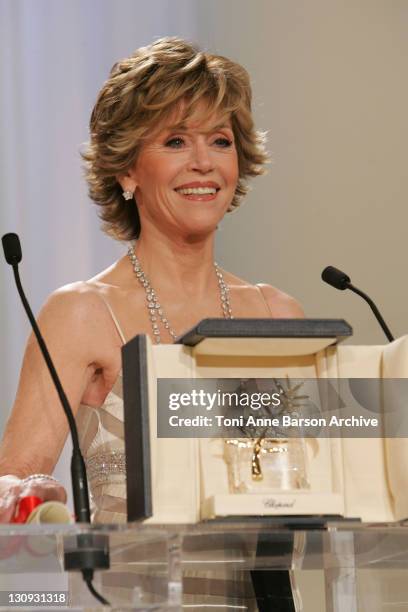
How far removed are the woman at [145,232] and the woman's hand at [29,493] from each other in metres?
0.47

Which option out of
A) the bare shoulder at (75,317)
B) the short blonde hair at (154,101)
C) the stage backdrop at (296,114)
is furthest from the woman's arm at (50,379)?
the stage backdrop at (296,114)

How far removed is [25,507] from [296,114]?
2.24 m

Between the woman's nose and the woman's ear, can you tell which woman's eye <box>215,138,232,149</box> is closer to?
the woman's nose

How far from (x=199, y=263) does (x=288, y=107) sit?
1.32 m

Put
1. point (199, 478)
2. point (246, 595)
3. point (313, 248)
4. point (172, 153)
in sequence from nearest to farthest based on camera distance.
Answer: point (199, 478)
point (246, 595)
point (172, 153)
point (313, 248)

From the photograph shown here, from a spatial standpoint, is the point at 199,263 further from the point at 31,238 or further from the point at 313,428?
the point at 31,238

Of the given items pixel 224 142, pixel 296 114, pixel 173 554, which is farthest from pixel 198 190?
pixel 296 114

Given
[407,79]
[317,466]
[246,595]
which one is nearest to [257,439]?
[317,466]

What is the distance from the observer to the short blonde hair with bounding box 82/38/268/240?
2.07 meters

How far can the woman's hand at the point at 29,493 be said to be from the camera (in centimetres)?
136

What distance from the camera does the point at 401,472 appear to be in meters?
1.34

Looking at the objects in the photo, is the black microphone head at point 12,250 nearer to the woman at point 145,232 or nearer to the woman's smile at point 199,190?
the woman at point 145,232

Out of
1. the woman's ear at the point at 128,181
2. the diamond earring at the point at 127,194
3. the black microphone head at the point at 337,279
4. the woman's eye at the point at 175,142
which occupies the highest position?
the woman's eye at the point at 175,142

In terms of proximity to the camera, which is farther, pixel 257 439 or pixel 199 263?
pixel 199 263
